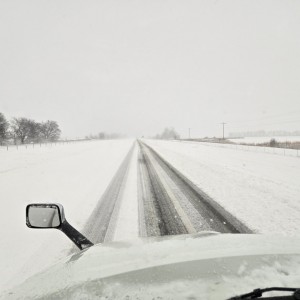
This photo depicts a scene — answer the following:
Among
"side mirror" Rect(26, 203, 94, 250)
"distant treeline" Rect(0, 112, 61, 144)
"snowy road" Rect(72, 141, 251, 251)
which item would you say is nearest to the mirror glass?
"side mirror" Rect(26, 203, 94, 250)

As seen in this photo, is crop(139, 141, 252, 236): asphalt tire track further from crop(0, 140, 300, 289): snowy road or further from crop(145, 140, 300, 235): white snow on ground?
crop(145, 140, 300, 235): white snow on ground

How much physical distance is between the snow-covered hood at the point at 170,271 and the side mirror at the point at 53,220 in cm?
32

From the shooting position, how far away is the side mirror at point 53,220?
2.46m

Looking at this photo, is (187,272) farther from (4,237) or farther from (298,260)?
(4,237)

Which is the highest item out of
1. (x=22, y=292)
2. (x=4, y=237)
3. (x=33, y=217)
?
(x=33, y=217)

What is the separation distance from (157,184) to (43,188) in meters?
4.25

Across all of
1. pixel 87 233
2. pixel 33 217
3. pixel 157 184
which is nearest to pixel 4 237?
pixel 87 233

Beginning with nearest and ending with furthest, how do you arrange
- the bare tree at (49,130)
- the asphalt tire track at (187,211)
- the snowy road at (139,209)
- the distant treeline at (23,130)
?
the snowy road at (139,209)
the asphalt tire track at (187,211)
the distant treeline at (23,130)
the bare tree at (49,130)

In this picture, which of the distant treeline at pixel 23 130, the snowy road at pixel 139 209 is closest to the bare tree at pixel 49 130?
the distant treeline at pixel 23 130

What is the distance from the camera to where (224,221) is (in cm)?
523

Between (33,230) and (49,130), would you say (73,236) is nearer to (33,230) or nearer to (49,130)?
(33,230)

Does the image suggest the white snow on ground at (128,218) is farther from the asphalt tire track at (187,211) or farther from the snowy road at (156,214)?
the asphalt tire track at (187,211)

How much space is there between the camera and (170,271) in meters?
1.66

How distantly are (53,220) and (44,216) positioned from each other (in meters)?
0.13
